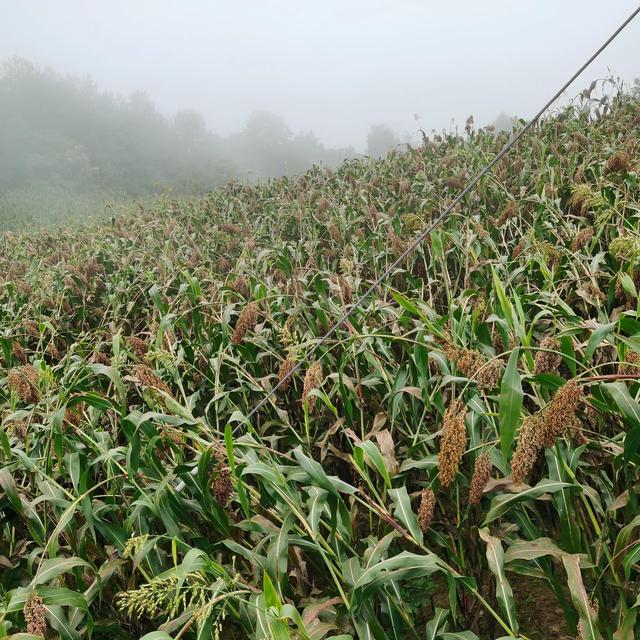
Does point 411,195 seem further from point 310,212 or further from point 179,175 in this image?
point 179,175

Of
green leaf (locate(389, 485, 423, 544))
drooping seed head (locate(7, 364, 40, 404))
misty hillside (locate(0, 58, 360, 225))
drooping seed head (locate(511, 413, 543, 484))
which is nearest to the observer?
drooping seed head (locate(511, 413, 543, 484))

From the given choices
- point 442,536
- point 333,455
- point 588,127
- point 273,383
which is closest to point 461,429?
point 442,536

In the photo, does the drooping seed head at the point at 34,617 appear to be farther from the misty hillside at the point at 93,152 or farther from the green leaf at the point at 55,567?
the misty hillside at the point at 93,152

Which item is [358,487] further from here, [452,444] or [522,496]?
[452,444]

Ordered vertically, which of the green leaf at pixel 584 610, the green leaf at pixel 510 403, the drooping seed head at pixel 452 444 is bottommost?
the green leaf at pixel 584 610

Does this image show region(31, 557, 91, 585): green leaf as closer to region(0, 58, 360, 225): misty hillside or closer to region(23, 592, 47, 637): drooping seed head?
region(23, 592, 47, 637): drooping seed head

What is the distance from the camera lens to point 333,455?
6.55ft

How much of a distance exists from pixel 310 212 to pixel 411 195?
1039 millimetres

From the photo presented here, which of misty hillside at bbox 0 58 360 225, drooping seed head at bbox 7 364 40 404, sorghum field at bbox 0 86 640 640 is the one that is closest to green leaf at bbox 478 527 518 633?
sorghum field at bbox 0 86 640 640

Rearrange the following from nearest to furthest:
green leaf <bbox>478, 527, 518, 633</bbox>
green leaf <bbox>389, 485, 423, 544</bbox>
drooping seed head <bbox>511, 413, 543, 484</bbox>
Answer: drooping seed head <bbox>511, 413, 543, 484</bbox> < green leaf <bbox>478, 527, 518, 633</bbox> < green leaf <bbox>389, 485, 423, 544</bbox>

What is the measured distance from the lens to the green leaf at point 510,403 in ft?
3.07

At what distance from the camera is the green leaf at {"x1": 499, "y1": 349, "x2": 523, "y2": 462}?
94cm

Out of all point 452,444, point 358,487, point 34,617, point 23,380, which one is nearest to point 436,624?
point 452,444

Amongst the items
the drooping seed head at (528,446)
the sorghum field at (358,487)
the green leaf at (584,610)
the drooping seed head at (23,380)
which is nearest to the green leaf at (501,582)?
the sorghum field at (358,487)
